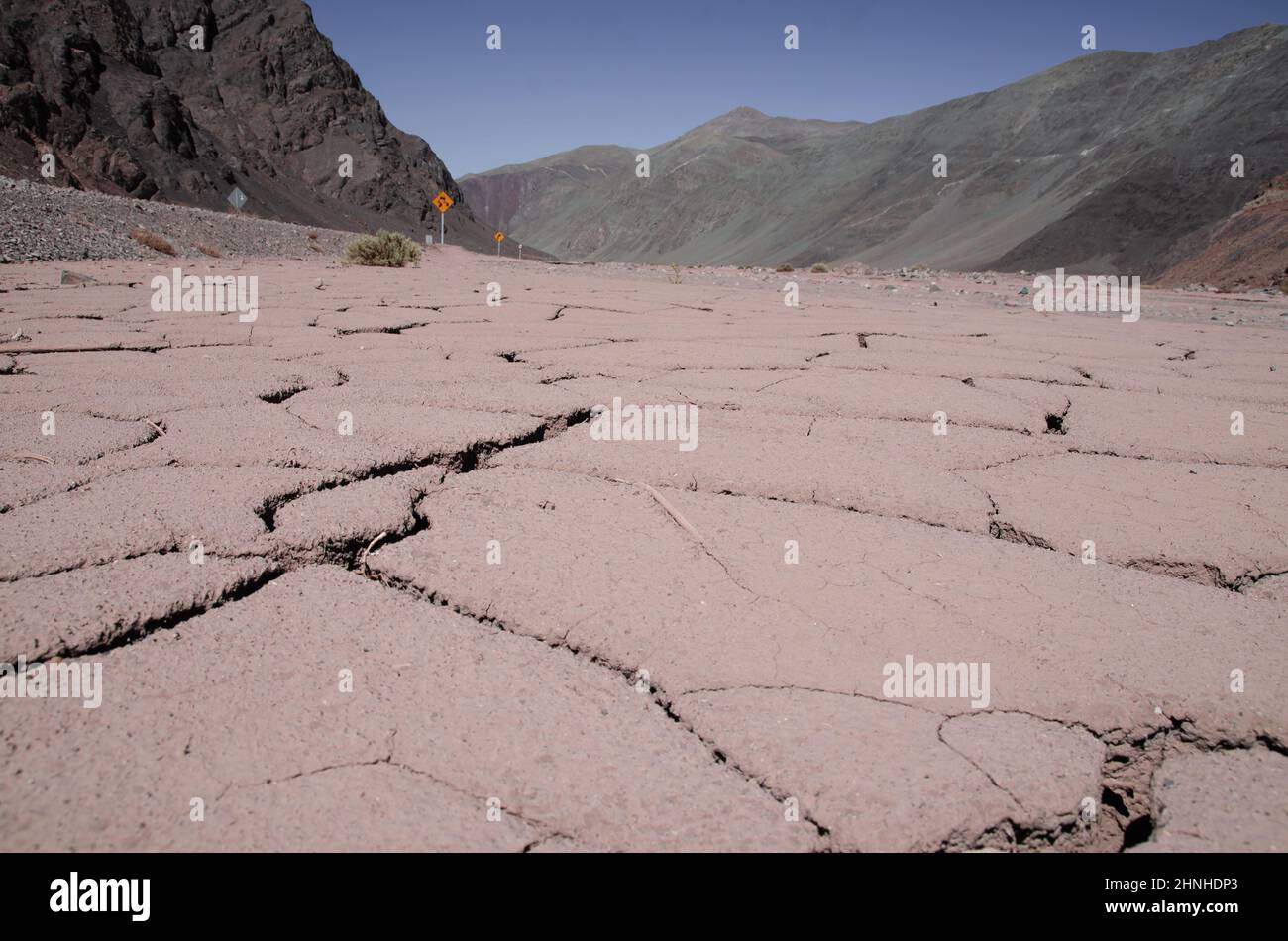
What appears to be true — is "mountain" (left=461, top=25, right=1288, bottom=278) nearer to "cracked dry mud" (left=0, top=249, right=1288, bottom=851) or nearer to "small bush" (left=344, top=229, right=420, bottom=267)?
"small bush" (left=344, top=229, right=420, bottom=267)

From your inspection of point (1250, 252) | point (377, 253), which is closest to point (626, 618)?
point (377, 253)

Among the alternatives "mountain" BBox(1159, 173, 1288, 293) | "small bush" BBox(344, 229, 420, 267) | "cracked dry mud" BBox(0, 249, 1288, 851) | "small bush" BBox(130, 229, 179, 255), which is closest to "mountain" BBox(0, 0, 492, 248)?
"small bush" BBox(130, 229, 179, 255)

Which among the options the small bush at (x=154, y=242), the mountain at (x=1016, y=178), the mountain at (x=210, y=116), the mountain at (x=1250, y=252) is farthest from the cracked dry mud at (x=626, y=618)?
the mountain at (x=1016, y=178)

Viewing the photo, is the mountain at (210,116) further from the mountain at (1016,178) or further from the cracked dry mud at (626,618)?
the cracked dry mud at (626,618)

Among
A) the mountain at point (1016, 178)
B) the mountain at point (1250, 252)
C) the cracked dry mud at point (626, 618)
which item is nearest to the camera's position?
the cracked dry mud at point (626, 618)

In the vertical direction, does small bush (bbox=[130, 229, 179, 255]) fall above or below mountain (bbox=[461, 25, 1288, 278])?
below

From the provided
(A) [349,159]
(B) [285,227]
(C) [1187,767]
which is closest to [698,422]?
(C) [1187,767]
